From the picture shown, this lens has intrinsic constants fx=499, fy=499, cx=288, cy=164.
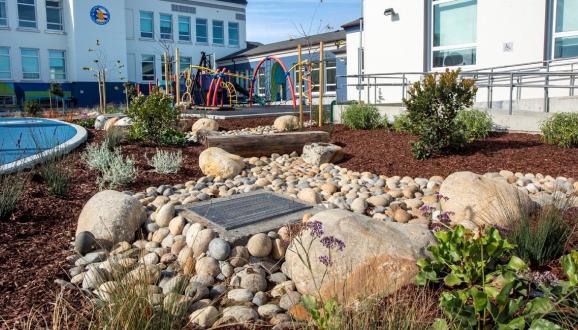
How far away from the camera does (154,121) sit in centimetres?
937

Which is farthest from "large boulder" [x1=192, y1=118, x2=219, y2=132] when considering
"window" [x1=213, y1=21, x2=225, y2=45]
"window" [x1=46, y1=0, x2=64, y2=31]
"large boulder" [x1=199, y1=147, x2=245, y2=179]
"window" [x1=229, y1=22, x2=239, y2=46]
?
"window" [x1=229, y1=22, x2=239, y2=46]

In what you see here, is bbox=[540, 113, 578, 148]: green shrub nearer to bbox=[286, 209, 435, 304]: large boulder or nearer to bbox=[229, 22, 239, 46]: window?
bbox=[286, 209, 435, 304]: large boulder

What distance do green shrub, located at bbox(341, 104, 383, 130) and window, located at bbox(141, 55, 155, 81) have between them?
1088 inches

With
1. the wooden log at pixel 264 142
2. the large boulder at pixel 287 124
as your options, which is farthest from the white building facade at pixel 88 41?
the wooden log at pixel 264 142

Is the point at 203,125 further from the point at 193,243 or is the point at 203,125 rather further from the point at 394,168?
the point at 193,243

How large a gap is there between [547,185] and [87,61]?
31462mm

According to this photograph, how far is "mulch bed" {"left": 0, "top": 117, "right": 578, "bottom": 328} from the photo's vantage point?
3.38m

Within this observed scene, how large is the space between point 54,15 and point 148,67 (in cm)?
672

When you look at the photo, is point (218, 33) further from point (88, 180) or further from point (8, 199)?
point (8, 199)

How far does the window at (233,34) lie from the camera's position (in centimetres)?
3931

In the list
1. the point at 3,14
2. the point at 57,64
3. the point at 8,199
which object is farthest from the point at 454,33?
the point at 3,14

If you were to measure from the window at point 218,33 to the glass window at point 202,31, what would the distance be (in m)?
0.72

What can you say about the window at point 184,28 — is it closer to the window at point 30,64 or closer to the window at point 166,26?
the window at point 166,26

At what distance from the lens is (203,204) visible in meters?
5.03
